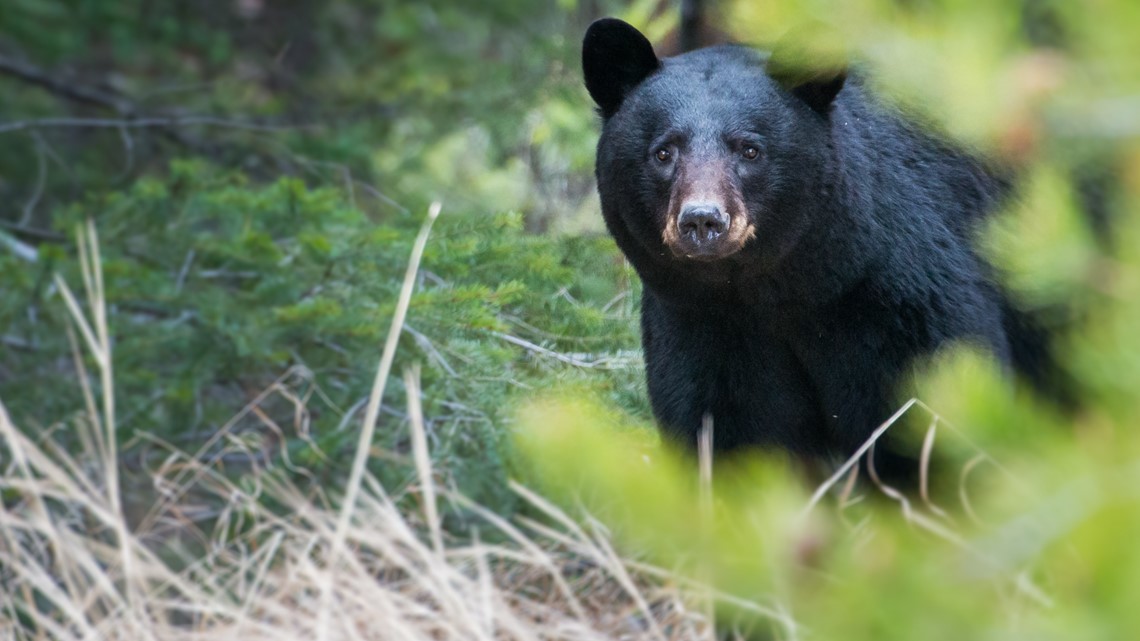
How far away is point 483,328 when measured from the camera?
402 centimetres

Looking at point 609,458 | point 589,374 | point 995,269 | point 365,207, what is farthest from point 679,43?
point 609,458

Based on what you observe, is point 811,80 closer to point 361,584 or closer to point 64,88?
point 361,584

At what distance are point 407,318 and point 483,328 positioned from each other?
1.09 ft

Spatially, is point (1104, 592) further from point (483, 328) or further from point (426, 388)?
point (426, 388)

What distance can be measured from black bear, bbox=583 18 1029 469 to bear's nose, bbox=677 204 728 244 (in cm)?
3

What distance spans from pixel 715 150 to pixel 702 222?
0.31 m

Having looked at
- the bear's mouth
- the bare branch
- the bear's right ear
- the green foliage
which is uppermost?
the bear's right ear

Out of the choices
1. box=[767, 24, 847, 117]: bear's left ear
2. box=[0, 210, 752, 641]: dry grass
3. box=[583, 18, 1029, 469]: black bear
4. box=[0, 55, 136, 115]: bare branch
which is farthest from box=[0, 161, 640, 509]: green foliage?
box=[0, 55, 136, 115]: bare branch

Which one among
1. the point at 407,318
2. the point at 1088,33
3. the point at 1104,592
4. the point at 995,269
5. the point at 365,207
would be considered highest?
the point at 1088,33

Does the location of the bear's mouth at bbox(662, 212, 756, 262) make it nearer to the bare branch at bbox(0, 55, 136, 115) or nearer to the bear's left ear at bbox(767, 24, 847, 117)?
the bear's left ear at bbox(767, 24, 847, 117)

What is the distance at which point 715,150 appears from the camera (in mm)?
3461

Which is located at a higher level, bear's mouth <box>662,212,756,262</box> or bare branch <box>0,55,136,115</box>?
bear's mouth <box>662,212,756,262</box>

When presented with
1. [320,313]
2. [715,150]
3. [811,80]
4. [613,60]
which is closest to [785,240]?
[715,150]

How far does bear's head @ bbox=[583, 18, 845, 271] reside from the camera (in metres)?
3.38
